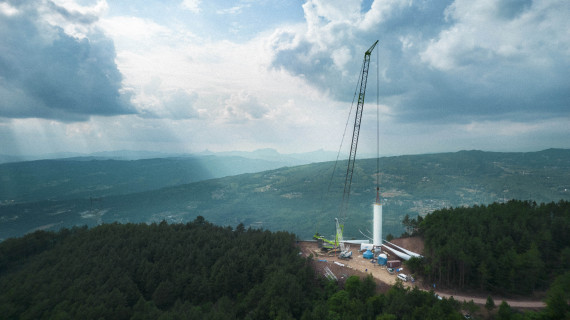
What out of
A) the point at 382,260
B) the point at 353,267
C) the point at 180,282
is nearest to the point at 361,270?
the point at 353,267

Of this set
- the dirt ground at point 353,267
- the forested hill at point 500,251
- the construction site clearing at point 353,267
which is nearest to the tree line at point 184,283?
the construction site clearing at point 353,267

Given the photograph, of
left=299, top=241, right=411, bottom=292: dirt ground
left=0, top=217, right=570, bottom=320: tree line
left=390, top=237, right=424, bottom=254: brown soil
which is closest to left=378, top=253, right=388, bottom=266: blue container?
left=299, top=241, right=411, bottom=292: dirt ground

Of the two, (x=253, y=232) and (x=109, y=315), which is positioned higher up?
(x=253, y=232)

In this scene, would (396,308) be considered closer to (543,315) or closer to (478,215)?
(543,315)

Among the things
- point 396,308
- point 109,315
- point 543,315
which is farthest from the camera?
point 109,315

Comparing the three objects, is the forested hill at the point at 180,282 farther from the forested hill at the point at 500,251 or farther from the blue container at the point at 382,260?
the blue container at the point at 382,260

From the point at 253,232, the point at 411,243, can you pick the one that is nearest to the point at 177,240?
the point at 253,232

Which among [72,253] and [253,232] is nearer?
[72,253]
